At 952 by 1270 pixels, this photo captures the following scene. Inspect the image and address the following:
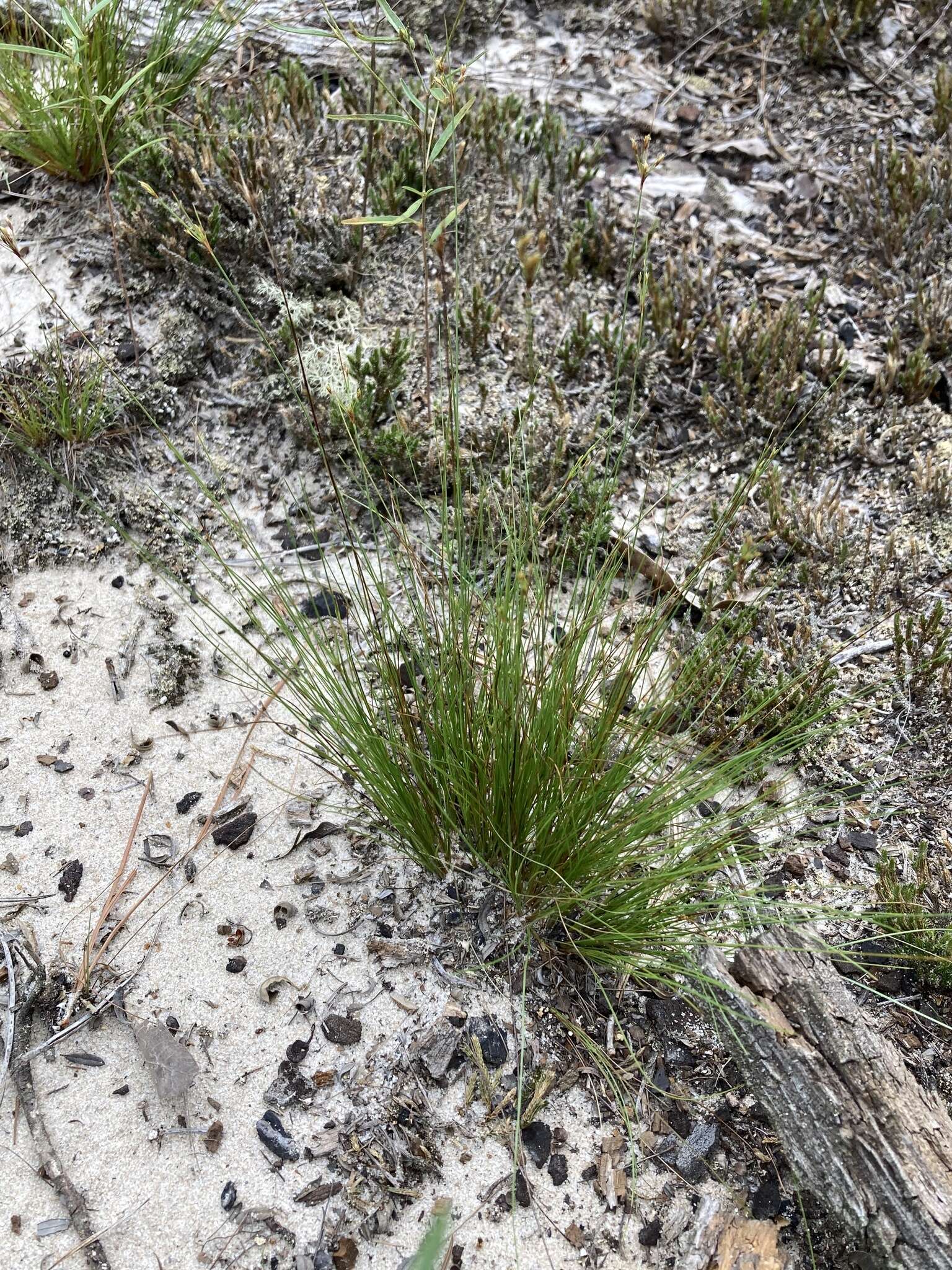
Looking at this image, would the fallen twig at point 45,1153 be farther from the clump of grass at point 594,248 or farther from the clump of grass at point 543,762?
the clump of grass at point 594,248

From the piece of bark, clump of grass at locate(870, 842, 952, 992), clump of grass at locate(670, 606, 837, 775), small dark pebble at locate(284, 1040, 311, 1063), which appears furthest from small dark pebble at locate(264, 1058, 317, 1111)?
clump of grass at locate(870, 842, 952, 992)

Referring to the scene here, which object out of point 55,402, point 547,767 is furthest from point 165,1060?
point 55,402

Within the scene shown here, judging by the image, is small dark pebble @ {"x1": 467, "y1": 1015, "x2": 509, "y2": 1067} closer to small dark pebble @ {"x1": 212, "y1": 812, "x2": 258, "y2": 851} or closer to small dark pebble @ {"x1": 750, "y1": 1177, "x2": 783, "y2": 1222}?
small dark pebble @ {"x1": 750, "y1": 1177, "x2": 783, "y2": 1222}

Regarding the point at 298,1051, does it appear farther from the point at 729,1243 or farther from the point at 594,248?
the point at 594,248

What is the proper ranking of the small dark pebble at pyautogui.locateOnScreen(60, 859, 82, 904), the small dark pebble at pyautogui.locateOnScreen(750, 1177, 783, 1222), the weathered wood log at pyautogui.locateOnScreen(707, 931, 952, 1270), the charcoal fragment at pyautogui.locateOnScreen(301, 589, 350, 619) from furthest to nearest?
the charcoal fragment at pyautogui.locateOnScreen(301, 589, 350, 619), the small dark pebble at pyautogui.locateOnScreen(60, 859, 82, 904), the small dark pebble at pyautogui.locateOnScreen(750, 1177, 783, 1222), the weathered wood log at pyautogui.locateOnScreen(707, 931, 952, 1270)

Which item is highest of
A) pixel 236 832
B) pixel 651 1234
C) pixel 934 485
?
pixel 934 485
